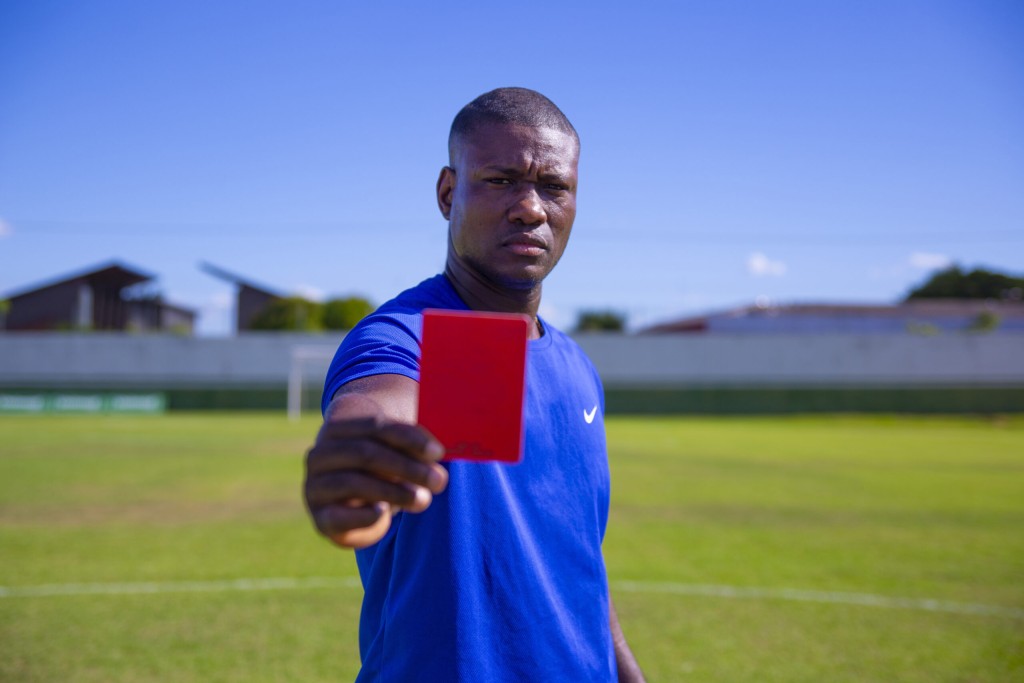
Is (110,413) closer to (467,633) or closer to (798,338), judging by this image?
(798,338)

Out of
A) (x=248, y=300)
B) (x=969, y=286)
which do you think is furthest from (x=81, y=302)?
(x=969, y=286)

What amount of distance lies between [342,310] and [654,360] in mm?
22898

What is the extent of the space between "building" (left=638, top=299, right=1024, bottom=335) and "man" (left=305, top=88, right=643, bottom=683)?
49.9m

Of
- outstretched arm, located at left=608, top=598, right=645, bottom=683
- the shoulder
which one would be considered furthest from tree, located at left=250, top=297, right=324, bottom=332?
the shoulder

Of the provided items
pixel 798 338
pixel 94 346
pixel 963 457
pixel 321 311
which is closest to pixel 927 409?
pixel 798 338

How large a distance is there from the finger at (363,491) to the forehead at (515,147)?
991mm

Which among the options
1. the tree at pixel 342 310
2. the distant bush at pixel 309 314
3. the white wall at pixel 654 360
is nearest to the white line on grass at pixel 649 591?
the white wall at pixel 654 360

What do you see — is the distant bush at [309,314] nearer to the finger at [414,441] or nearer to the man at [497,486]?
the man at [497,486]

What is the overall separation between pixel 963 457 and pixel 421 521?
69.4 ft

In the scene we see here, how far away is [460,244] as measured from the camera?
6.61 feet

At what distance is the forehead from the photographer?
1.93 m

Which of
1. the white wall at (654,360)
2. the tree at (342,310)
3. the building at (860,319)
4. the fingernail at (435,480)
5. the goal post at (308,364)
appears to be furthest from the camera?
the building at (860,319)

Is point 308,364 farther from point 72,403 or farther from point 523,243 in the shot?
point 523,243

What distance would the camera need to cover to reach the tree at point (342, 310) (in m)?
53.0
